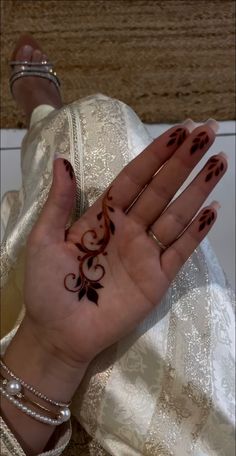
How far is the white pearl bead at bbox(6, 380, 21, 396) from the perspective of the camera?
646 mm

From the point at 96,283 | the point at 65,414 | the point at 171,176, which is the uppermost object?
the point at 171,176

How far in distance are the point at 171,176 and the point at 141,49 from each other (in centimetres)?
74

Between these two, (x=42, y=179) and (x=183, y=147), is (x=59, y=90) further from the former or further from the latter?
(x=183, y=147)

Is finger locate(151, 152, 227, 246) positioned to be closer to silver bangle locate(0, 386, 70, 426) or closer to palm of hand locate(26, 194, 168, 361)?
palm of hand locate(26, 194, 168, 361)

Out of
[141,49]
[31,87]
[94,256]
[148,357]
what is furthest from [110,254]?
[141,49]

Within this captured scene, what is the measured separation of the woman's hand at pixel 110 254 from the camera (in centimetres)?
63

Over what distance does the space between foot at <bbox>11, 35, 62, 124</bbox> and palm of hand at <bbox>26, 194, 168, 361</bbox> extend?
19.7 inches

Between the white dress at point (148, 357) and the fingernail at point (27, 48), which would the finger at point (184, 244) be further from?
the fingernail at point (27, 48)

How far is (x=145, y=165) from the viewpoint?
0.62 m

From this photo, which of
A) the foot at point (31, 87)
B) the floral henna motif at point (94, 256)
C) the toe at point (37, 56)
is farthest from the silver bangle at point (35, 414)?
the toe at point (37, 56)

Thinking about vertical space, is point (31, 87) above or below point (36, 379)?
above

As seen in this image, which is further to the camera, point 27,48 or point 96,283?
point 27,48

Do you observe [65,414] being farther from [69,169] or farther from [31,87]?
[31,87]

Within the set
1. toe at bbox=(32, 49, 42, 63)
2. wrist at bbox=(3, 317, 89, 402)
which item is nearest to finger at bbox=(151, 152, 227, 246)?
wrist at bbox=(3, 317, 89, 402)
